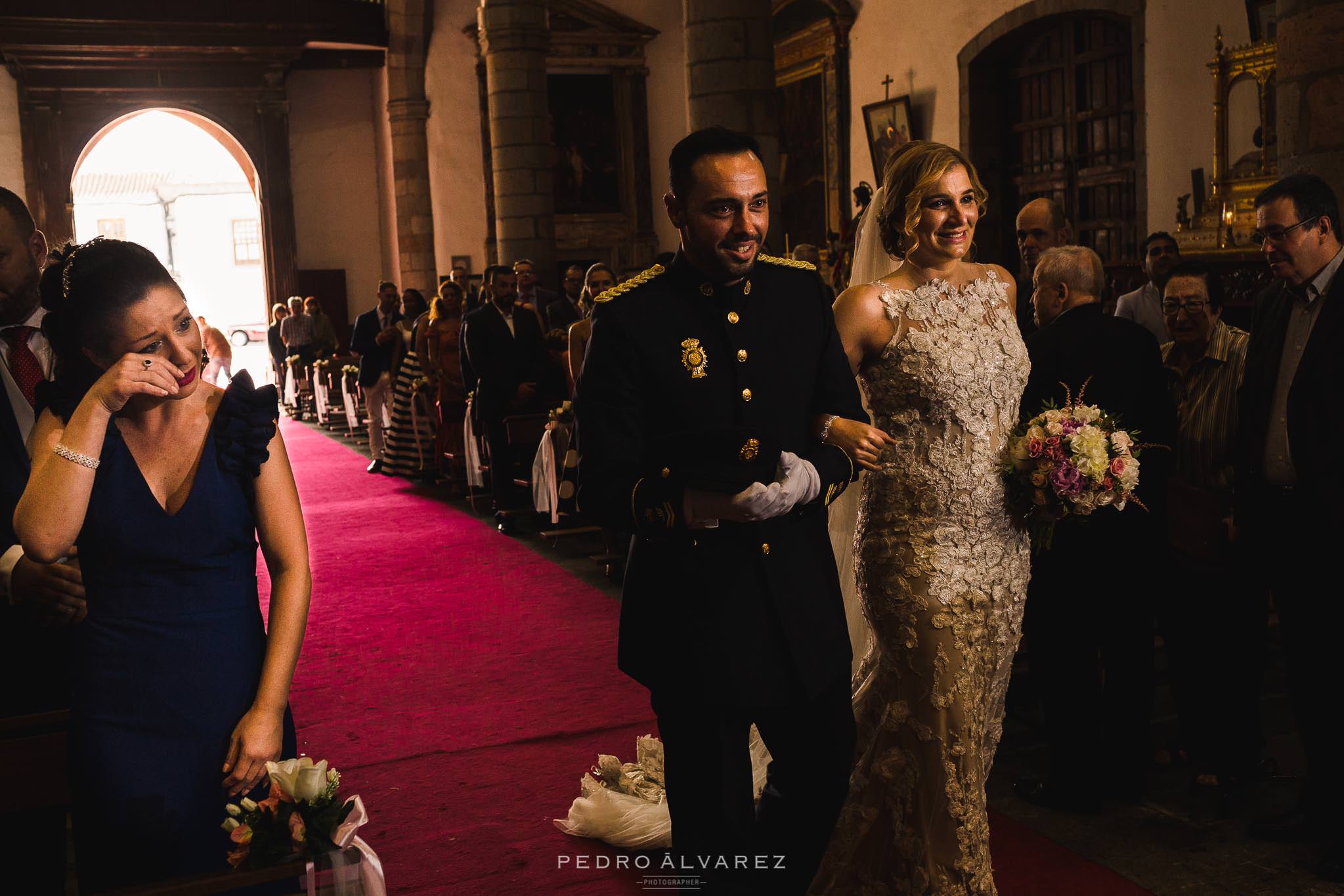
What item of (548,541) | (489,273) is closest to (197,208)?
(489,273)

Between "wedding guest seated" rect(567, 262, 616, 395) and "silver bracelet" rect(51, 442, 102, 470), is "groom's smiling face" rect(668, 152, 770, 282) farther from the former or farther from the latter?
"wedding guest seated" rect(567, 262, 616, 395)

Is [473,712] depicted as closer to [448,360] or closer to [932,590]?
[932,590]

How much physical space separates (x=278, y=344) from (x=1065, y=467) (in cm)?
2008

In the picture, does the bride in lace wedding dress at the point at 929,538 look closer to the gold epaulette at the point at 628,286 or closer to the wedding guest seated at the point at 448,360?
the gold epaulette at the point at 628,286

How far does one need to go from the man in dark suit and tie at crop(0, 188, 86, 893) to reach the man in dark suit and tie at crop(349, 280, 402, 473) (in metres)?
9.63

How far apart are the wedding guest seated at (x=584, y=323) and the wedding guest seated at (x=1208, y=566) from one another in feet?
11.7

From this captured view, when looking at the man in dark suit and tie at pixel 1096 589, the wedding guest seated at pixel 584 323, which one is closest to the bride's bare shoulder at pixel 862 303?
the man in dark suit and tie at pixel 1096 589

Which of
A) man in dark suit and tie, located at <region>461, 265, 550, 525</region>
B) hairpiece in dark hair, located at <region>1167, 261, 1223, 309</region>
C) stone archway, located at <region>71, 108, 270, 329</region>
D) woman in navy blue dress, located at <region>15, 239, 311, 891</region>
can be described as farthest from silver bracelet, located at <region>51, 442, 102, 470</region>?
stone archway, located at <region>71, 108, 270, 329</region>

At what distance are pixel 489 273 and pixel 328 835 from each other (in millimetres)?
8995

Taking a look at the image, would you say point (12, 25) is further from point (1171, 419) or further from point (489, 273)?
point (1171, 419)

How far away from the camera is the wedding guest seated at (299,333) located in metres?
19.8

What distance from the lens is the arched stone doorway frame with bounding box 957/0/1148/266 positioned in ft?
37.6

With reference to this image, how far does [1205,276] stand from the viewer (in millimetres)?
4637

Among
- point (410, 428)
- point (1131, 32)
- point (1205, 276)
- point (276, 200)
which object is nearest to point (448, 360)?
point (410, 428)
